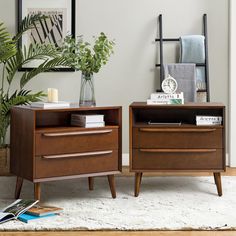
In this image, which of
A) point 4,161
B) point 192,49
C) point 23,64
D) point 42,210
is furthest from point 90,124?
point 192,49

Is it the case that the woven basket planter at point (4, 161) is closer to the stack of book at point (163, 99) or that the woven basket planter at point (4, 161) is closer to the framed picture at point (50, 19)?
the framed picture at point (50, 19)

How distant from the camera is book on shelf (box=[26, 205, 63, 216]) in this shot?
133 inches

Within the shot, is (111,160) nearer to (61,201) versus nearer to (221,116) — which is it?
(61,201)

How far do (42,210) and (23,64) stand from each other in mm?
2071

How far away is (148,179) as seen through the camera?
182 inches

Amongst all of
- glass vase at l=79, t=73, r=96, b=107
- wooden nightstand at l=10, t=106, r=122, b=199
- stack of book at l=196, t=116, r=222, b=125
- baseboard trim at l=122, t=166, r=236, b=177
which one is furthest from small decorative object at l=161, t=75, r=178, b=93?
baseboard trim at l=122, t=166, r=236, b=177

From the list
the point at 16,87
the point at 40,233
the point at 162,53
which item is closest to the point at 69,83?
the point at 16,87

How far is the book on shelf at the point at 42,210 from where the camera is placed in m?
3.37

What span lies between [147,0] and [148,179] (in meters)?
1.70

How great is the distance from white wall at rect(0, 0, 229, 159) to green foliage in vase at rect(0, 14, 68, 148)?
254 millimetres

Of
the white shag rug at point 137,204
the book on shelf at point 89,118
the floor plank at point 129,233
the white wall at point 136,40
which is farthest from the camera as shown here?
the white wall at point 136,40

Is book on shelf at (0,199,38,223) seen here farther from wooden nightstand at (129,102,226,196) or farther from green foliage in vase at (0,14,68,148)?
green foliage in vase at (0,14,68,148)

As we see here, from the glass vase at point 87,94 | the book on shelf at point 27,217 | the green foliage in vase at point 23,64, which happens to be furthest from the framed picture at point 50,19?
the book on shelf at point 27,217

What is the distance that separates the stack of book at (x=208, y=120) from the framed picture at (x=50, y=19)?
1.72 m
